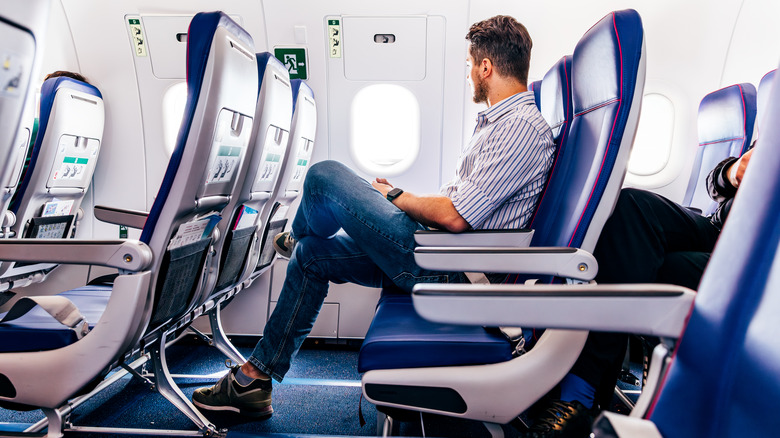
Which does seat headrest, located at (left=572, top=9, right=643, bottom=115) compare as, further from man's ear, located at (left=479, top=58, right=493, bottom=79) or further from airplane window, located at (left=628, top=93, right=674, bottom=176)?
airplane window, located at (left=628, top=93, right=674, bottom=176)

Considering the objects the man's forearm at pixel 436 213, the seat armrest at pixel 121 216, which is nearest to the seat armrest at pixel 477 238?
the man's forearm at pixel 436 213

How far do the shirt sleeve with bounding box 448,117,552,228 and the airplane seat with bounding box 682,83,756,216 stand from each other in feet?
6.51

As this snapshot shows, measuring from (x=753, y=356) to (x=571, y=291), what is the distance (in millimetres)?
220

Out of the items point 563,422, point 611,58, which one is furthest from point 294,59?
point 563,422

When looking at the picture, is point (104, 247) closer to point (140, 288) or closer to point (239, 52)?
point (140, 288)

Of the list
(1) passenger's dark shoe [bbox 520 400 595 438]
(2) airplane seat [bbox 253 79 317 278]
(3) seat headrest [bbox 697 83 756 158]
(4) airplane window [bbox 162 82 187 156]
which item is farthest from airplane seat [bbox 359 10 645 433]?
(4) airplane window [bbox 162 82 187 156]

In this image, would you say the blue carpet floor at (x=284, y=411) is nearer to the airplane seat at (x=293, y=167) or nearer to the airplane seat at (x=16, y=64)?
the airplane seat at (x=293, y=167)

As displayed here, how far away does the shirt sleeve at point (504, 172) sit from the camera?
1644mm

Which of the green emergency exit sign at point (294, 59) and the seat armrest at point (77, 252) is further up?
the green emergency exit sign at point (294, 59)

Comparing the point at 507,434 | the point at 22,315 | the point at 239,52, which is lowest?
→ the point at 507,434

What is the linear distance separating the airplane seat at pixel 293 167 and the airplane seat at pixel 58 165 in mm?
1735

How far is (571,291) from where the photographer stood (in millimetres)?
679

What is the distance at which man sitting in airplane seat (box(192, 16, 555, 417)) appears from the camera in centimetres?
165

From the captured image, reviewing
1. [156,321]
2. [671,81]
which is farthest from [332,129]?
[671,81]
